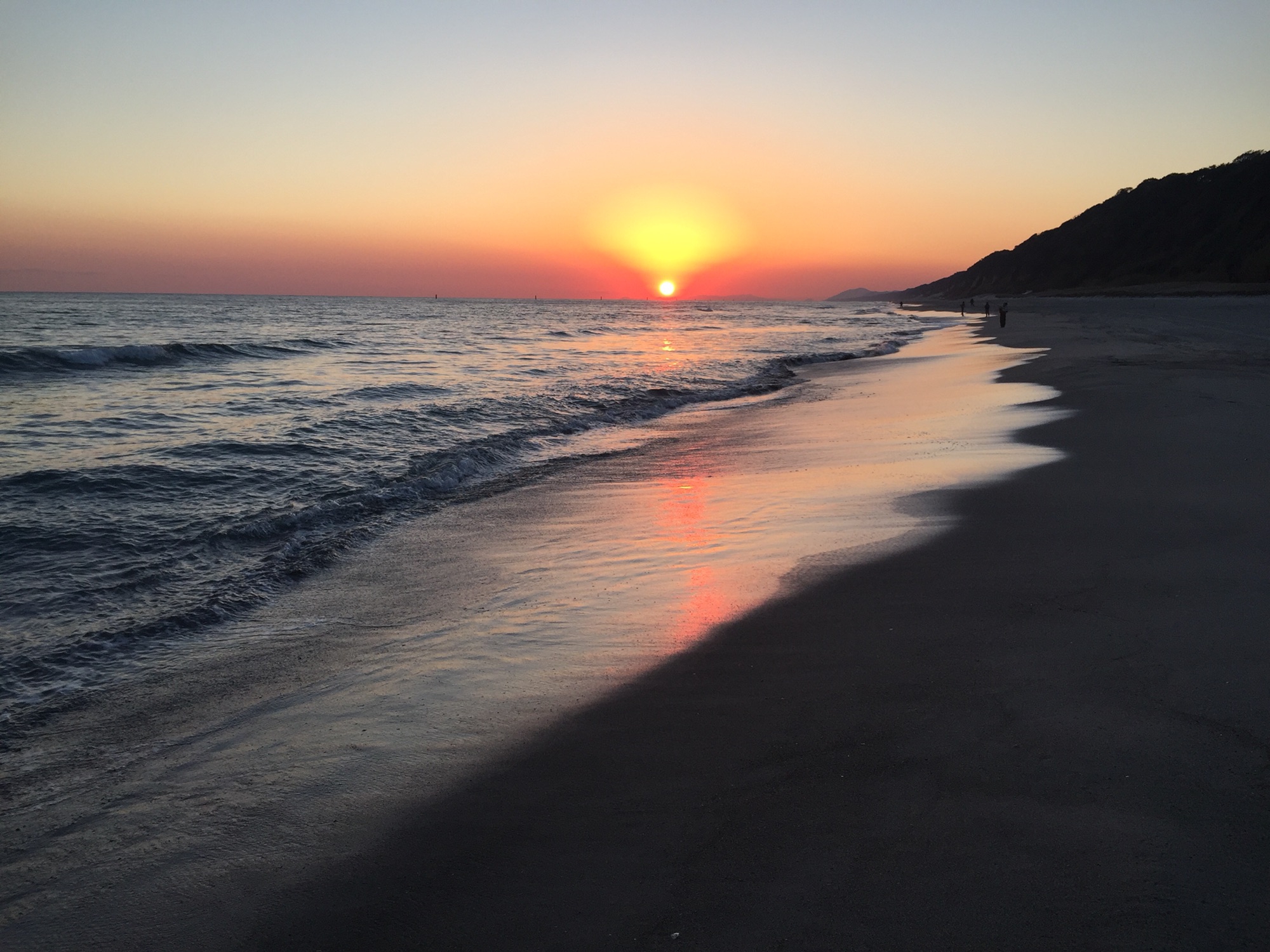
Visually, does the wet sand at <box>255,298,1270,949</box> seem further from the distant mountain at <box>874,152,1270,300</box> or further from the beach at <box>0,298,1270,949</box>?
the distant mountain at <box>874,152,1270,300</box>

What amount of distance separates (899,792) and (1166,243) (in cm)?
10835

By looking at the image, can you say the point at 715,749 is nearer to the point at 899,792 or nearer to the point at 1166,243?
the point at 899,792

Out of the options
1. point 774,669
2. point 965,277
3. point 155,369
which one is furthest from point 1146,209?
point 774,669

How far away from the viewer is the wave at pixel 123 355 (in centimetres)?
2375

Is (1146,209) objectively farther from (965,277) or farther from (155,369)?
(155,369)

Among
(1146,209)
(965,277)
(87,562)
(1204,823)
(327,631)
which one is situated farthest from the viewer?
(965,277)

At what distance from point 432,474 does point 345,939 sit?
851 centimetres

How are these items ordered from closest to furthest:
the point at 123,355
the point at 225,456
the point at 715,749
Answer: the point at 715,749, the point at 225,456, the point at 123,355

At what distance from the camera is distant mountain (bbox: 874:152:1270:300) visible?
72562mm

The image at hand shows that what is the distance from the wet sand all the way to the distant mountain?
→ 2664 inches

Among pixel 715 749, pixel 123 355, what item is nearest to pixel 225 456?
pixel 715 749

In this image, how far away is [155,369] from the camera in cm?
2472

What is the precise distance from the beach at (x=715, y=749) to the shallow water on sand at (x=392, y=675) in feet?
0.09

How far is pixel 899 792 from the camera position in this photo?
3.12 meters
